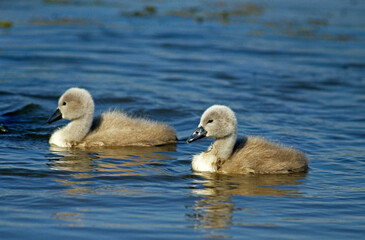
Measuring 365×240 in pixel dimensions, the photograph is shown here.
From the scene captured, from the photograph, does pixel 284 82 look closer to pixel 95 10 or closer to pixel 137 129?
pixel 137 129

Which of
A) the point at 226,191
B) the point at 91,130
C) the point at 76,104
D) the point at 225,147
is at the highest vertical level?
the point at 76,104

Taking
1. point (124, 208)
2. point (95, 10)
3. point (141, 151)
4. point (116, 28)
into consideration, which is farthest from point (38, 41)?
point (124, 208)

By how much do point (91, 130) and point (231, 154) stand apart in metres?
2.57

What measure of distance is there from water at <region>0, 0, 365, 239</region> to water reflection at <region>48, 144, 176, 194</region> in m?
0.03

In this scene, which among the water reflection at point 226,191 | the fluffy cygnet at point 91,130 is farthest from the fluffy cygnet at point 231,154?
the fluffy cygnet at point 91,130

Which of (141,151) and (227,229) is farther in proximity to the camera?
(141,151)

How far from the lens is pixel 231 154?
30.5 feet

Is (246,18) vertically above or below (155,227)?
above

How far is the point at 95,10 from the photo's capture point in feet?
79.5

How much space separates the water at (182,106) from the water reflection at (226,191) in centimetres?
3

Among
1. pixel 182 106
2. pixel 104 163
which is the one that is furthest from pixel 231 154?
pixel 182 106

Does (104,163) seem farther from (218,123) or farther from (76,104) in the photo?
(218,123)

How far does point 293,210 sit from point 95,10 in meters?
17.8

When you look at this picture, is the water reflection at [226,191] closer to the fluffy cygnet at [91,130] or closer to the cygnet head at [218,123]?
the cygnet head at [218,123]
